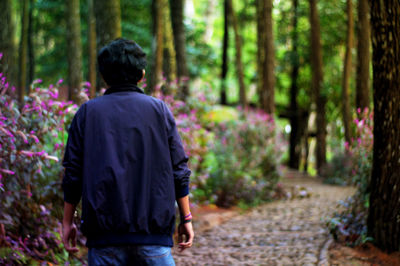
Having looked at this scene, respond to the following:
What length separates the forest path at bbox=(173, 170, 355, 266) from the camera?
5855mm

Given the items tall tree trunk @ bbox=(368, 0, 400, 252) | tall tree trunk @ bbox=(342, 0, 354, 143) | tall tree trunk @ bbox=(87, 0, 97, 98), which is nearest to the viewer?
tall tree trunk @ bbox=(368, 0, 400, 252)

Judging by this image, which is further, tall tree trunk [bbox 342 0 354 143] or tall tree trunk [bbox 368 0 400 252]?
tall tree trunk [bbox 342 0 354 143]

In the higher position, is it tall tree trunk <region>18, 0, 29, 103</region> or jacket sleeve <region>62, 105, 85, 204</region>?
tall tree trunk <region>18, 0, 29, 103</region>

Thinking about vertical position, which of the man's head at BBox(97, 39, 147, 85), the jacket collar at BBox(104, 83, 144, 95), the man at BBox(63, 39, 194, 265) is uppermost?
the man's head at BBox(97, 39, 147, 85)

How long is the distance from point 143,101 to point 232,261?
3.85 meters

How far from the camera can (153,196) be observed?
7.86 ft

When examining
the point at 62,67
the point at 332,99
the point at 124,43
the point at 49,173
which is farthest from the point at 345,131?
the point at 124,43

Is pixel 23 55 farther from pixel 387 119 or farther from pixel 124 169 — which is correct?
pixel 124 169

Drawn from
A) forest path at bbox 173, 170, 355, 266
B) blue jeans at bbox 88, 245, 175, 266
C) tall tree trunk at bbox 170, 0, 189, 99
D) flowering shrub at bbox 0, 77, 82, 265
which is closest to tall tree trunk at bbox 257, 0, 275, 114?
tall tree trunk at bbox 170, 0, 189, 99

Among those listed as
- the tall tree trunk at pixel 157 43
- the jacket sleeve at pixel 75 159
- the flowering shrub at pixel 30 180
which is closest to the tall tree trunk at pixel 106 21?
the flowering shrub at pixel 30 180

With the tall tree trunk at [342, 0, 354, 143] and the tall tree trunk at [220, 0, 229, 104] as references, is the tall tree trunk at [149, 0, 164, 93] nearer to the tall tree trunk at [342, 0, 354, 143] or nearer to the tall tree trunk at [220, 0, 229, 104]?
the tall tree trunk at [342, 0, 354, 143]

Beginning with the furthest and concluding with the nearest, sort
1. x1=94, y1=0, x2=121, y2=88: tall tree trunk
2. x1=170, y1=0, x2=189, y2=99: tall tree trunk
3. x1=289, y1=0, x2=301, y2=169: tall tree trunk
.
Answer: x1=289, y1=0, x2=301, y2=169: tall tree trunk < x1=170, y1=0, x2=189, y2=99: tall tree trunk < x1=94, y1=0, x2=121, y2=88: tall tree trunk

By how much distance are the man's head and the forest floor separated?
3.69m

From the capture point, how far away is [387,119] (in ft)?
17.1
